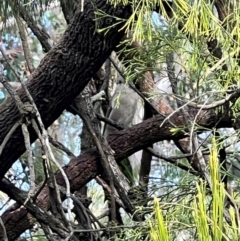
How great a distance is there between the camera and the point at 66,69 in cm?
157

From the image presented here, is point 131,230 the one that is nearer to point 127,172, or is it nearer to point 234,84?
point 234,84

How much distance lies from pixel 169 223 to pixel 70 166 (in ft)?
2.91

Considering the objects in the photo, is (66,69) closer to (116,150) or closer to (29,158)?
(29,158)

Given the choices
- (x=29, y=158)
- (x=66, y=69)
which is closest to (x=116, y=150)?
(x=66, y=69)

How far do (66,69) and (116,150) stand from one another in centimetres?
58

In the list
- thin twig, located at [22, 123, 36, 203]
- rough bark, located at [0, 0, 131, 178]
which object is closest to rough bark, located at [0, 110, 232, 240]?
rough bark, located at [0, 0, 131, 178]

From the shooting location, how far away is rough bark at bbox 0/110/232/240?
189 centimetres

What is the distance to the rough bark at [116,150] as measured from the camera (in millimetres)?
Answer: 1887

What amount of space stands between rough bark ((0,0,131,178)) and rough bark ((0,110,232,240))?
0.31 meters

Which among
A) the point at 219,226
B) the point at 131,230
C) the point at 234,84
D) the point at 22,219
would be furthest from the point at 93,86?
the point at 219,226

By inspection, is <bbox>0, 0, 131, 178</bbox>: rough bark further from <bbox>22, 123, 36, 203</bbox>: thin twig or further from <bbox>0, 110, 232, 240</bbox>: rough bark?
<bbox>0, 110, 232, 240</bbox>: rough bark

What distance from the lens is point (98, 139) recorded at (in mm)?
2020

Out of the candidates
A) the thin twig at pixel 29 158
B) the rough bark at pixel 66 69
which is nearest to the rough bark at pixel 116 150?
the rough bark at pixel 66 69

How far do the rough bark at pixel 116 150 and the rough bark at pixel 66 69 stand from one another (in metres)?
0.31
